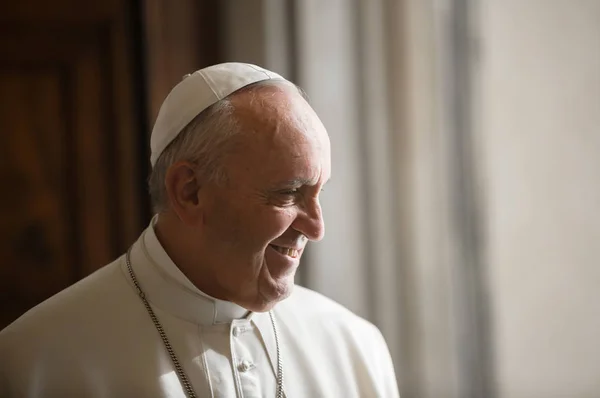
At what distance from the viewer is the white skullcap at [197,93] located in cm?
157

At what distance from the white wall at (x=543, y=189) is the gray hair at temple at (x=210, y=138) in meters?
0.75

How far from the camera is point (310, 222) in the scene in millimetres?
1525

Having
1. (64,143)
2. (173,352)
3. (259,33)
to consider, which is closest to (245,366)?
(173,352)

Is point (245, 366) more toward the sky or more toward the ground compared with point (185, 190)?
more toward the ground

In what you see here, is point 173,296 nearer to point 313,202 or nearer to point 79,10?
point 313,202

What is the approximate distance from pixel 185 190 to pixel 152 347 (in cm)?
33

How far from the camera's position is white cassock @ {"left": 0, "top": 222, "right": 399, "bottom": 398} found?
1.54 meters

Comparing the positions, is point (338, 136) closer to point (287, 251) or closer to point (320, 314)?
point (320, 314)

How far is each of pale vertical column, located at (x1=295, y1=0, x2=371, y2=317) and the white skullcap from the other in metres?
0.75

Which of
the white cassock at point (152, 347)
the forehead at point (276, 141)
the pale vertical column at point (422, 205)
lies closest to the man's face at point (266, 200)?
the forehead at point (276, 141)

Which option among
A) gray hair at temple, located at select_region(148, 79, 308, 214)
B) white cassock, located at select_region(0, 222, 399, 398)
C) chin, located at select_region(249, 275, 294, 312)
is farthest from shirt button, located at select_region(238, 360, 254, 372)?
gray hair at temple, located at select_region(148, 79, 308, 214)

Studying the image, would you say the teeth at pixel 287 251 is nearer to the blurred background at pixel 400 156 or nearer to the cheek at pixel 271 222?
the cheek at pixel 271 222

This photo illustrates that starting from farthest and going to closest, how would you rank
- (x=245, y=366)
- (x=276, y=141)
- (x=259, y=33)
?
(x=259, y=33), (x=245, y=366), (x=276, y=141)

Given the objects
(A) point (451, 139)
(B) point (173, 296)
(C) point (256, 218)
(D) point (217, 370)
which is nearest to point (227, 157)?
(C) point (256, 218)
